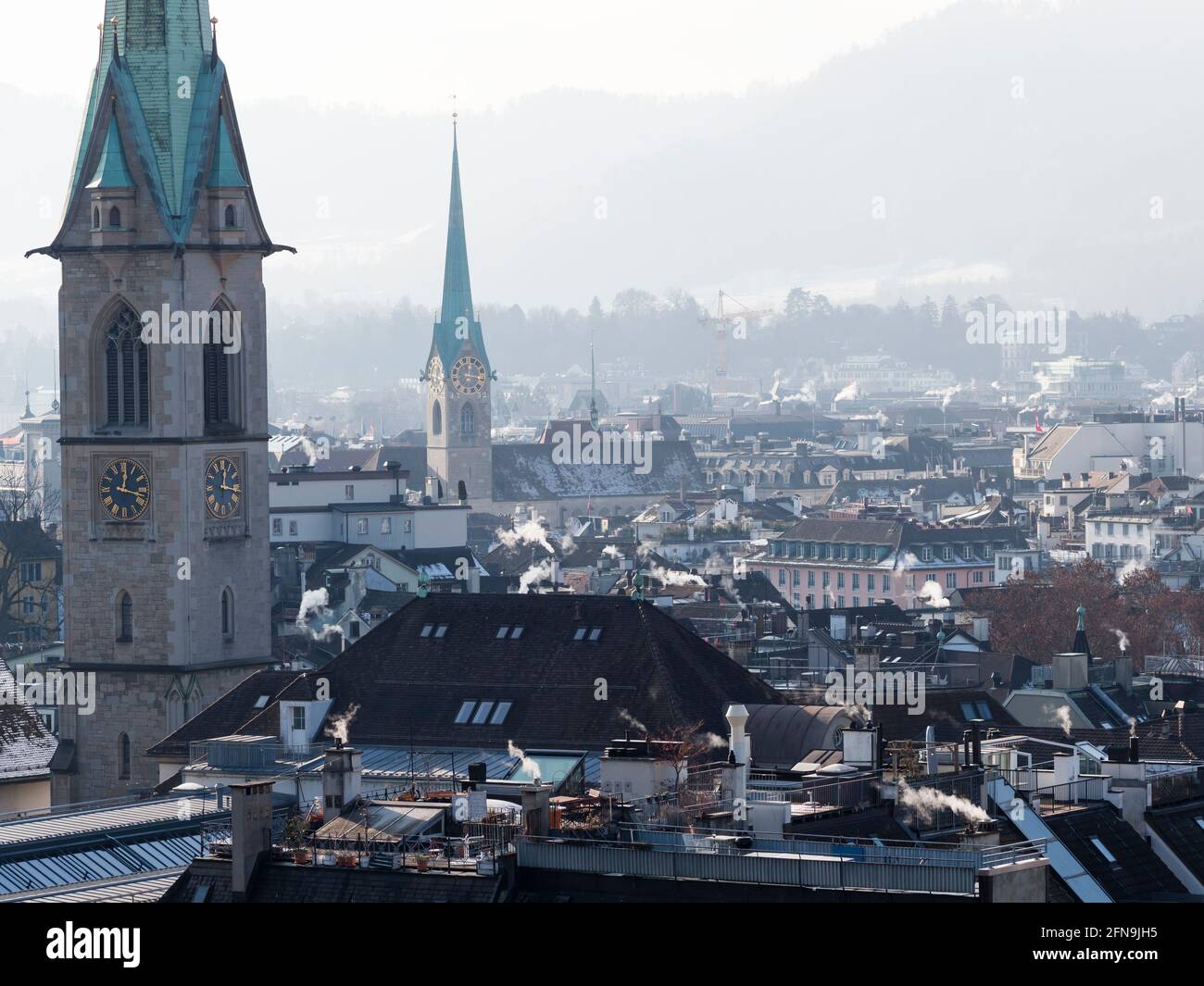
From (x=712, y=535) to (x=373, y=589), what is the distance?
72.3 metres

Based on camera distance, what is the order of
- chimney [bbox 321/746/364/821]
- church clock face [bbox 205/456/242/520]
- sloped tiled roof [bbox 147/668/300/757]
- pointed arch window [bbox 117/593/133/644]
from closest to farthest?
1. chimney [bbox 321/746/364/821]
2. sloped tiled roof [bbox 147/668/300/757]
3. pointed arch window [bbox 117/593/133/644]
4. church clock face [bbox 205/456/242/520]

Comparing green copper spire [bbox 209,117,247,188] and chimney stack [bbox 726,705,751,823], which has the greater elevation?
green copper spire [bbox 209,117,247,188]

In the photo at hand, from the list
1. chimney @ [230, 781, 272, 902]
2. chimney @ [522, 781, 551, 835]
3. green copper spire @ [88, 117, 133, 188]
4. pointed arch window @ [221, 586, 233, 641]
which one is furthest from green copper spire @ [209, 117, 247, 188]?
chimney @ [230, 781, 272, 902]

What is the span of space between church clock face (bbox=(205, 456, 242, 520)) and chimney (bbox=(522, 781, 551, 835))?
3659cm

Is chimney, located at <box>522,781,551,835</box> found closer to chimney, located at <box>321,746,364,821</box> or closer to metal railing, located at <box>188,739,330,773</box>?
chimney, located at <box>321,746,364,821</box>

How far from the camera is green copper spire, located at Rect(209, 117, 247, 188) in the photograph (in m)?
79.5

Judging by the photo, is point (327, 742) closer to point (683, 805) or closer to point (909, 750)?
point (909, 750)

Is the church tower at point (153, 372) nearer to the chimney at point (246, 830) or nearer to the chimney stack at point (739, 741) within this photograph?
the chimney stack at point (739, 741)

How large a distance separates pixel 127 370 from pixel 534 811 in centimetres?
3736

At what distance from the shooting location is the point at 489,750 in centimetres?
6788

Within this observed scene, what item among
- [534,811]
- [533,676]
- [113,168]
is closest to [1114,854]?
[534,811]

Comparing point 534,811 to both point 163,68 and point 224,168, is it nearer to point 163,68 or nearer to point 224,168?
point 224,168

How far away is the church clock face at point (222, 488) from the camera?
8100 cm
